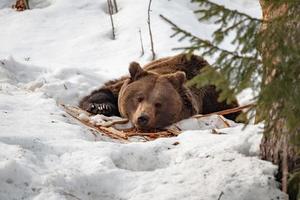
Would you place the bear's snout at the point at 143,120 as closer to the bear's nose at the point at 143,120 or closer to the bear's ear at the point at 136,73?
the bear's nose at the point at 143,120

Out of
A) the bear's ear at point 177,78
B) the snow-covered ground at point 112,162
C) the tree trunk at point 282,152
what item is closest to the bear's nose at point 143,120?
the bear's ear at point 177,78

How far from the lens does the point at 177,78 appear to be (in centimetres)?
702

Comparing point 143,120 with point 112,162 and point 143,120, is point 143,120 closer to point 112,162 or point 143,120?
point 143,120

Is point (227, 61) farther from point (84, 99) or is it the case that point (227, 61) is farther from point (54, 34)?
point (54, 34)

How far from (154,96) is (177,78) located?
36 centimetres

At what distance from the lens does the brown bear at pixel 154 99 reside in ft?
22.4

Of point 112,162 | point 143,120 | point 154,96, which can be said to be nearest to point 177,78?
point 154,96

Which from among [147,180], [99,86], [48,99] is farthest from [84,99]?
[147,180]

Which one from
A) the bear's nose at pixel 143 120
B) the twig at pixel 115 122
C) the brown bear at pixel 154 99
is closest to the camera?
the twig at pixel 115 122

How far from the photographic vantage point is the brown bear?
6824mm

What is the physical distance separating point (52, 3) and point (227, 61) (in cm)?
1138

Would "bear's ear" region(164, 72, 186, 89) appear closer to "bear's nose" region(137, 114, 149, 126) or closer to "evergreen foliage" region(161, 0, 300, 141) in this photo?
"bear's nose" region(137, 114, 149, 126)

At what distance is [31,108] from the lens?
5.11 metres

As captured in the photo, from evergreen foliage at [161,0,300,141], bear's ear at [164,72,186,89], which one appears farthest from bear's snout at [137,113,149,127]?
evergreen foliage at [161,0,300,141]
